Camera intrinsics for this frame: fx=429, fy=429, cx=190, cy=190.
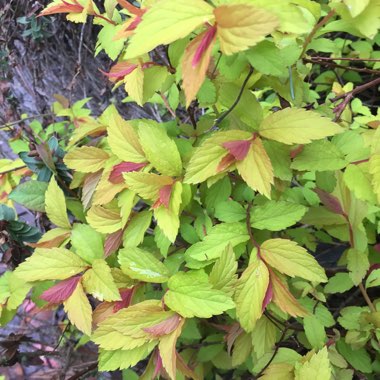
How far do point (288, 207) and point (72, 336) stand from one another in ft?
4.04

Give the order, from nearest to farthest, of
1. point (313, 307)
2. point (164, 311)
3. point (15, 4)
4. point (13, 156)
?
point (164, 311), point (313, 307), point (15, 4), point (13, 156)

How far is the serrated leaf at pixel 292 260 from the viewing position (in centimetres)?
72

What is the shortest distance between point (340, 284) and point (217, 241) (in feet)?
1.18

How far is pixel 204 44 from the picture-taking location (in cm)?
54

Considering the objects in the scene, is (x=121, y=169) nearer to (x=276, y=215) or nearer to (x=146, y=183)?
(x=146, y=183)

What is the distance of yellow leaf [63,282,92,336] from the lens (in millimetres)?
776

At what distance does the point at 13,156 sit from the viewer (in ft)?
7.66

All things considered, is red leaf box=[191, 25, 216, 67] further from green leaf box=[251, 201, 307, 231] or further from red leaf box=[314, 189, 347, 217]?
red leaf box=[314, 189, 347, 217]

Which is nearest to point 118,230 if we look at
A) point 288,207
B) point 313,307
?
point 288,207

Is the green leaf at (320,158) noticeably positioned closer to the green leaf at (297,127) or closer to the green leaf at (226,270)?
the green leaf at (297,127)

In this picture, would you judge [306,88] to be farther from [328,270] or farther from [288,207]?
[328,270]

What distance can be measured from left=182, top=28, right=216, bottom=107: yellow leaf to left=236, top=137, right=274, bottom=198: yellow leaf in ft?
0.63

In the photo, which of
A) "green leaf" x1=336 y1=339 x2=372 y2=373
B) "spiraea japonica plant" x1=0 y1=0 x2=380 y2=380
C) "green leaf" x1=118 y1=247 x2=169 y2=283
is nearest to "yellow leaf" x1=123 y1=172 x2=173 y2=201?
"spiraea japonica plant" x1=0 y1=0 x2=380 y2=380

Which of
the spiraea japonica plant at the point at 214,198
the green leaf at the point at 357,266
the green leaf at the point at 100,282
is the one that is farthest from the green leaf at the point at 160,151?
the green leaf at the point at 357,266
